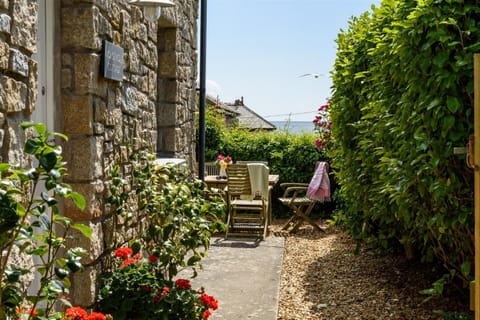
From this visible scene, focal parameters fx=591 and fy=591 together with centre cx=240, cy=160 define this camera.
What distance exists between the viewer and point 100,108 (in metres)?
3.51

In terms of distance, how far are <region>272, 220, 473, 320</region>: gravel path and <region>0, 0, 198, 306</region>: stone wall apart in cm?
170

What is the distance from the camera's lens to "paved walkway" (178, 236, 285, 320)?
4.45m

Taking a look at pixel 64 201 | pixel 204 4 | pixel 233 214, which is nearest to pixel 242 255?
pixel 233 214

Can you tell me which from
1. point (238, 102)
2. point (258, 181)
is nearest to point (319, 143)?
point (258, 181)

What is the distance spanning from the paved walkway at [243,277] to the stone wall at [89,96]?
3.67ft

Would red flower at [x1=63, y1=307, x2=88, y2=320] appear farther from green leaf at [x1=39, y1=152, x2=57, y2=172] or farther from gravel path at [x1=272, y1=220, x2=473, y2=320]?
gravel path at [x1=272, y1=220, x2=473, y2=320]

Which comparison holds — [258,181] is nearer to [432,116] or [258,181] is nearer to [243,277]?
[243,277]

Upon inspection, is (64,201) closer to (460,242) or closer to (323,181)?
(460,242)

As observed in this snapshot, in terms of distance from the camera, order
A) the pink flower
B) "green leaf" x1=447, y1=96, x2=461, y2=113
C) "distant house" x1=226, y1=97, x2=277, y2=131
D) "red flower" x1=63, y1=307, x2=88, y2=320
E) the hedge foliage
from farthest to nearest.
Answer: "distant house" x1=226, y1=97, x2=277, y2=131, the pink flower, the hedge foliage, "green leaf" x1=447, y1=96, x2=461, y2=113, "red flower" x1=63, y1=307, x2=88, y2=320

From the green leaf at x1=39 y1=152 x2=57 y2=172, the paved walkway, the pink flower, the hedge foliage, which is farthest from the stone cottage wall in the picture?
the pink flower

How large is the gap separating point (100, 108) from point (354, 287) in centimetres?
282

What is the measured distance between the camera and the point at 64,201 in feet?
11.0

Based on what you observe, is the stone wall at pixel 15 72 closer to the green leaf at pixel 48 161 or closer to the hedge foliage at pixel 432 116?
the green leaf at pixel 48 161

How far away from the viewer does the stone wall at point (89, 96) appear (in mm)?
2389
